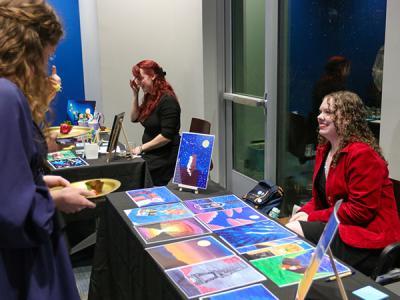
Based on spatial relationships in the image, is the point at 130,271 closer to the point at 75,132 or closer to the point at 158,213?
the point at 158,213

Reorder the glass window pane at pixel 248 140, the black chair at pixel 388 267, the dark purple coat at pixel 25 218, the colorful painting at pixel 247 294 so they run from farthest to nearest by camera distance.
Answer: the glass window pane at pixel 248 140 < the black chair at pixel 388 267 < the colorful painting at pixel 247 294 < the dark purple coat at pixel 25 218

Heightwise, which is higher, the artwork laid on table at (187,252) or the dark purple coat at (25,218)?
the dark purple coat at (25,218)

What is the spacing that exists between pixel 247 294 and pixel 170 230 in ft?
1.80

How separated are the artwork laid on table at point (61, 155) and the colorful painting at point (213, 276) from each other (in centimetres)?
201

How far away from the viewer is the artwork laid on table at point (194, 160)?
2.24 m

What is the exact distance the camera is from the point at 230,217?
1.93m

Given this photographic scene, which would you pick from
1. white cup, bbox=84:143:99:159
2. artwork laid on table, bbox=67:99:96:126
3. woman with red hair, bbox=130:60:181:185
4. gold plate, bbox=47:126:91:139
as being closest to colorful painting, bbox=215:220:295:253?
white cup, bbox=84:143:99:159

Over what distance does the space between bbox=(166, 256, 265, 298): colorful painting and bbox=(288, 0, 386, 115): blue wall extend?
73.3 inches

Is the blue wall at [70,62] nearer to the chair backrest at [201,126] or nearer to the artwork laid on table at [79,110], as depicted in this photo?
the artwork laid on table at [79,110]

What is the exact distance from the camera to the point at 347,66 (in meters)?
3.11

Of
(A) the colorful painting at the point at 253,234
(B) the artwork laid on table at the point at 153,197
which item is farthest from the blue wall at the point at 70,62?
(A) the colorful painting at the point at 253,234

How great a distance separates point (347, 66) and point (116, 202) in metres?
1.88

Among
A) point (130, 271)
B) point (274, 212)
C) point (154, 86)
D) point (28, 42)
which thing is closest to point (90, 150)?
point (154, 86)

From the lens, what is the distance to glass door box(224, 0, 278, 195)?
12.4ft
